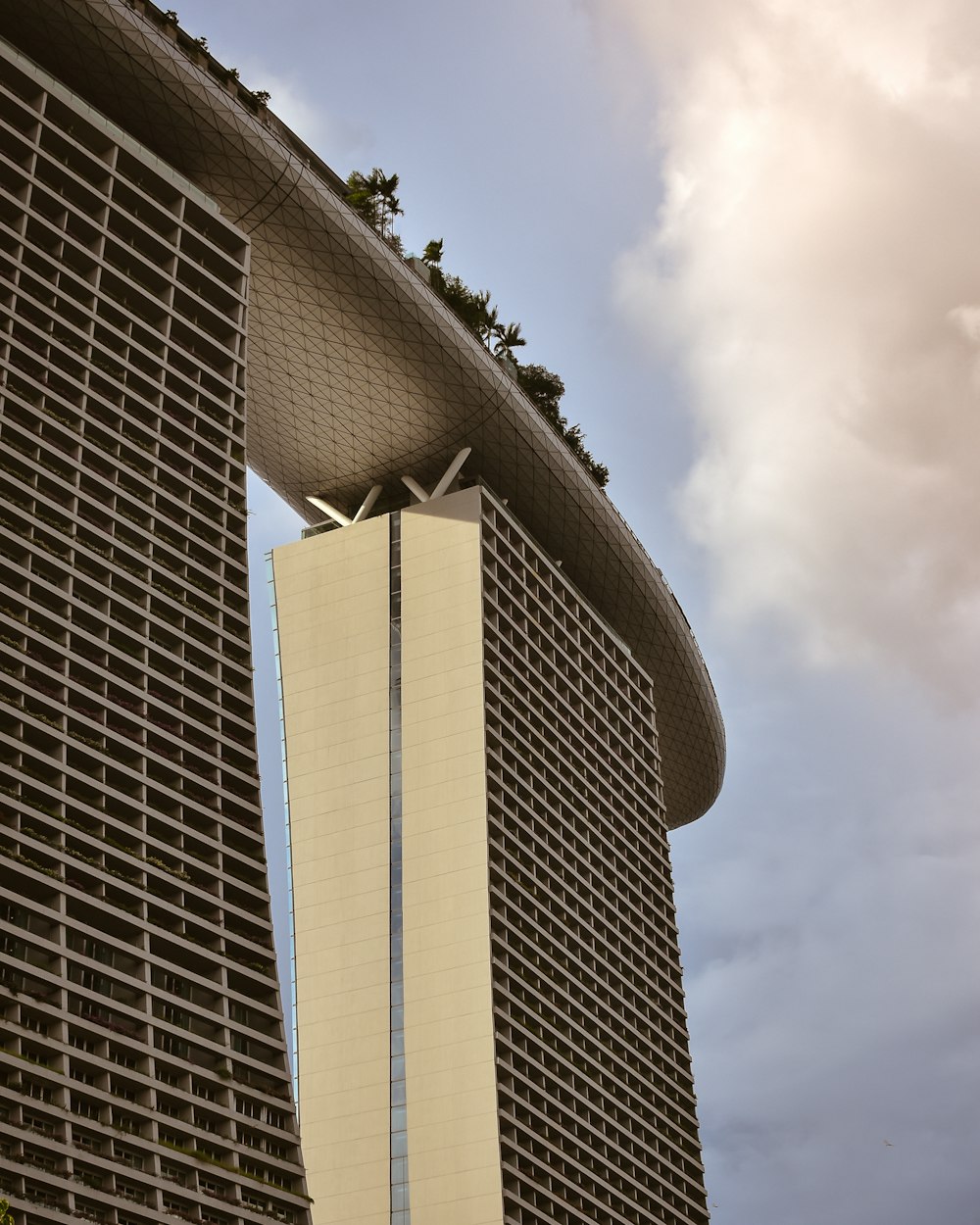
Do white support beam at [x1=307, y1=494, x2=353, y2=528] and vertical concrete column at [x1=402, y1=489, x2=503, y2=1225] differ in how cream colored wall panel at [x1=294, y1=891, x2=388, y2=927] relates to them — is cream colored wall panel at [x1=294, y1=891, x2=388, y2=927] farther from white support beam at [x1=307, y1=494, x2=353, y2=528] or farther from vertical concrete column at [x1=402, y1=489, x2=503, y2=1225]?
white support beam at [x1=307, y1=494, x2=353, y2=528]

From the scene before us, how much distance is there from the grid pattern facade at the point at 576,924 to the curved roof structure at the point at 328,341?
3.22 meters

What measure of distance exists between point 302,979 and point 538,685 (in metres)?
21.9

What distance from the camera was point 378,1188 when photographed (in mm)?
76500

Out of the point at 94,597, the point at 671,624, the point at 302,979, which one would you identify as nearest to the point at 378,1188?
the point at 302,979

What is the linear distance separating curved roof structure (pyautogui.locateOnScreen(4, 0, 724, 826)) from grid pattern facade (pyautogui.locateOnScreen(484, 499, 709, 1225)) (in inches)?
127

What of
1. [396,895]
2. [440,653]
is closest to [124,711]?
[396,895]

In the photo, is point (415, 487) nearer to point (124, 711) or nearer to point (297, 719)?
point (297, 719)

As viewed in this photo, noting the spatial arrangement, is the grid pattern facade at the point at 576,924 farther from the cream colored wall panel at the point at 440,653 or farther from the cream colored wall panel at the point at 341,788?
the cream colored wall panel at the point at 341,788

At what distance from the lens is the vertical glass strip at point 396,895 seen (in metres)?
76.6

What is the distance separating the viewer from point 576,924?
306 feet

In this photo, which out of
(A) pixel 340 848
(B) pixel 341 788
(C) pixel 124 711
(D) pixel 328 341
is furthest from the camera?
(B) pixel 341 788

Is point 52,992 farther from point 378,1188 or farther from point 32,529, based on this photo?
point 378,1188

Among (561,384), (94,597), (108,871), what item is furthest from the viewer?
(561,384)

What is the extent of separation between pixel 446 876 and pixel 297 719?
46.5 ft
